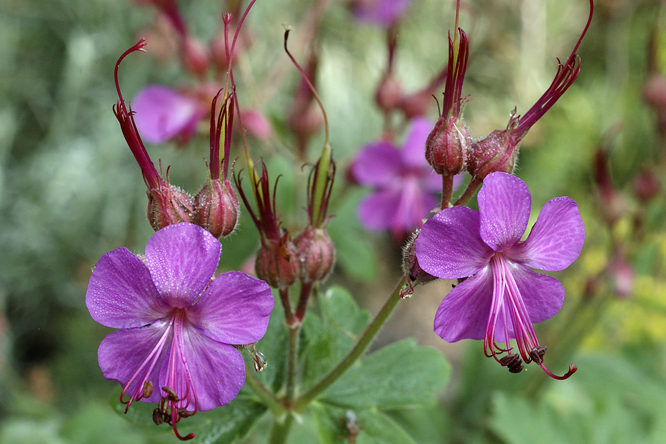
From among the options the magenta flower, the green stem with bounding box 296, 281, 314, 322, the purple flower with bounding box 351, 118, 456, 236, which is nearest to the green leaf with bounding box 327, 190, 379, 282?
the purple flower with bounding box 351, 118, 456, 236

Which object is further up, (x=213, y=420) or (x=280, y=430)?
(x=213, y=420)

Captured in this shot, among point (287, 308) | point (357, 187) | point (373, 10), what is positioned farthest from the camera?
point (373, 10)

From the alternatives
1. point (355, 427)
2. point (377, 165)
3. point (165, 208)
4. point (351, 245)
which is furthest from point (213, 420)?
point (351, 245)

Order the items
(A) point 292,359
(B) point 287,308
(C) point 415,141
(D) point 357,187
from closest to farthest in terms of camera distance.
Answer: (B) point 287,308, (A) point 292,359, (C) point 415,141, (D) point 357,187

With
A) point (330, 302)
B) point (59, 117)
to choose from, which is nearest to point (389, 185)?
point (330, 302)

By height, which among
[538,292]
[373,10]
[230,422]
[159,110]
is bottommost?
[230,422]

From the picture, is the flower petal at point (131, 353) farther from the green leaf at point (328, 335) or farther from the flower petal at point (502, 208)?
the flower petal at point (502, 208)

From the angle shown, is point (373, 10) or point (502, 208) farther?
point (373, 10)

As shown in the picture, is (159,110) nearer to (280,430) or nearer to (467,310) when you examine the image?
(280,430)
